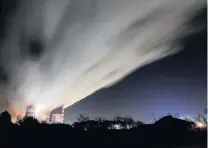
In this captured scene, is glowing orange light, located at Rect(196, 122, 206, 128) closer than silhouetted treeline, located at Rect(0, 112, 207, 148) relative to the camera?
No

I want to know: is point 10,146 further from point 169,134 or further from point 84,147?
point 169,134

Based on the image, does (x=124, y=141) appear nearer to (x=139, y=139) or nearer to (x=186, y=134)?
(x=139, y=139)

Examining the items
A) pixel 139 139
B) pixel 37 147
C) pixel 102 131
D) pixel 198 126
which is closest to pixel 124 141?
pixel 139 139

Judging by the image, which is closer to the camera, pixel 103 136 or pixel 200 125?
pixel 103 136

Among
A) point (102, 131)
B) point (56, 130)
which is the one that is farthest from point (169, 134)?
point (56, 130)

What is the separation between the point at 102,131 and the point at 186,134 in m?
5.87

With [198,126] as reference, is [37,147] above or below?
below

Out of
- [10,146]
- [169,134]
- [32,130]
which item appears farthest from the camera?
[32,130]

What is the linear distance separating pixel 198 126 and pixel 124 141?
263 inches

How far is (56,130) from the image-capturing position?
62.7 feet

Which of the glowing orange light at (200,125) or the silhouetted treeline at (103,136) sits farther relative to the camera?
the glowing orange light at (200,125)

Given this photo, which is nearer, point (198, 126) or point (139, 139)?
point (139, 139)

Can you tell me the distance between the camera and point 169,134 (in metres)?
17.6

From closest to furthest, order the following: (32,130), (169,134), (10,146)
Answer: (10,146) < (169,134) < (32,130)
